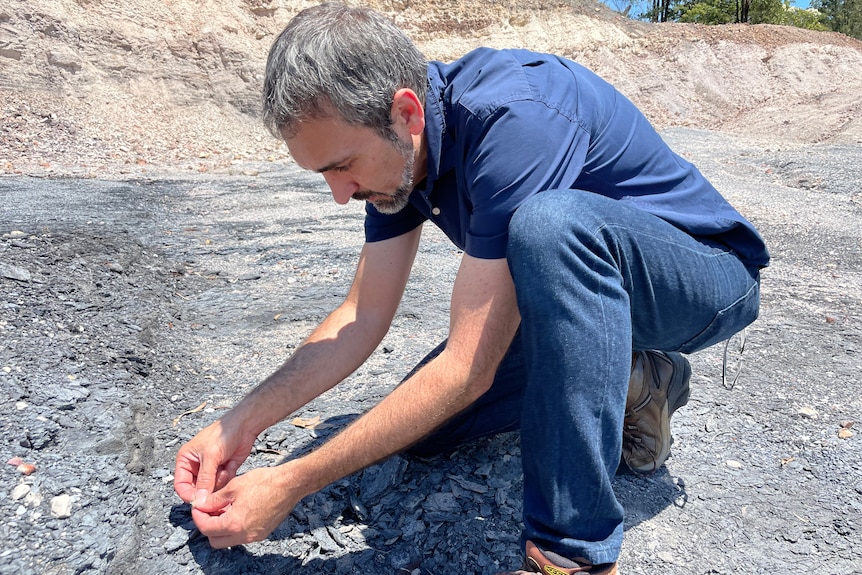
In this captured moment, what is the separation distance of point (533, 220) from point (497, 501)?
0.96 m

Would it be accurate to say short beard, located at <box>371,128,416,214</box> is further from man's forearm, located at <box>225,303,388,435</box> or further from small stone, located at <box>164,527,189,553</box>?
small stone, located at <box>164,527,189,553</box>

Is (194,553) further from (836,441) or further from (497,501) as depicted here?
(836,441)

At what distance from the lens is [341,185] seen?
1721 mm

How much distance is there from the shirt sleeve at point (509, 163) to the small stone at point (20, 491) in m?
1.35

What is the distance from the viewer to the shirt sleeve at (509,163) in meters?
1.49

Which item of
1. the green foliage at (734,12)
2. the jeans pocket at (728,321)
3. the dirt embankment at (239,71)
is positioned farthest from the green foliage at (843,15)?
the jeans pocket at (728,321)

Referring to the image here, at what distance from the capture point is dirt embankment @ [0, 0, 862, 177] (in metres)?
9.89

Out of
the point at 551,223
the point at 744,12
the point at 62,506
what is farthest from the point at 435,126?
the point at 744,12

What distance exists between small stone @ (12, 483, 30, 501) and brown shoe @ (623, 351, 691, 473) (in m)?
1.72

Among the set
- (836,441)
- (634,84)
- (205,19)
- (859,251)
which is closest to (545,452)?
(836,441)

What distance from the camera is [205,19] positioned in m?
12.8

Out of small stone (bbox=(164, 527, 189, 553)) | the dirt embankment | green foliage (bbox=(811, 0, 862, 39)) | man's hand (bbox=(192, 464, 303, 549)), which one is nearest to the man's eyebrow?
man's hand (bbox=(192, 464, 303, 549))

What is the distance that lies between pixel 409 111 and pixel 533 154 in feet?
1.12

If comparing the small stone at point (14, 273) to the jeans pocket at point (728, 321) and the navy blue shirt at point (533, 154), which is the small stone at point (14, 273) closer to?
the navy blue shirt at point (533, 154)
